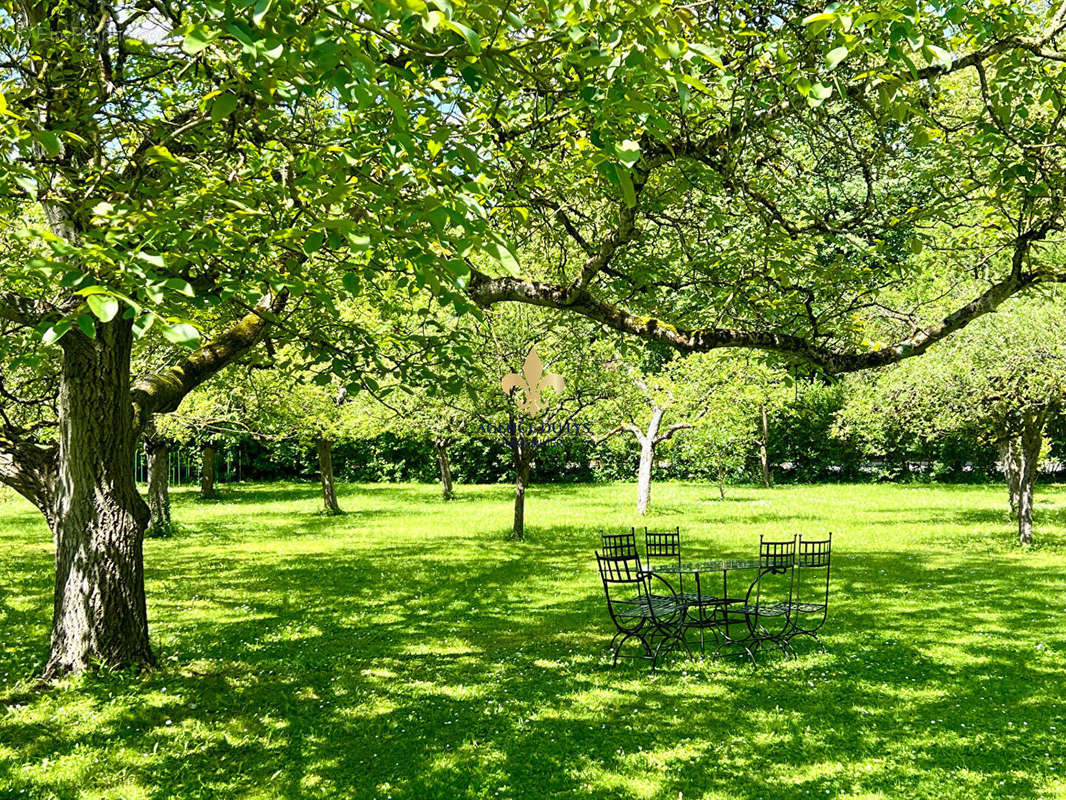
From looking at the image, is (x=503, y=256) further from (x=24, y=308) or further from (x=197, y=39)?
(x=24, y=308)

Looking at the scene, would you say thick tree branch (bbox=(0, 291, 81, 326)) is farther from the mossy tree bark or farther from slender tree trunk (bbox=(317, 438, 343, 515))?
the mossy tree bark

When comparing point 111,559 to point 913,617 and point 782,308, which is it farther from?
point 913,617

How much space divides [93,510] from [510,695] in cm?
398

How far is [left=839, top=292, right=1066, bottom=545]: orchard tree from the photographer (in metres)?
14.5

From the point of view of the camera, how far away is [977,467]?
34.5m

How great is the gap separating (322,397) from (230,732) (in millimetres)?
14773

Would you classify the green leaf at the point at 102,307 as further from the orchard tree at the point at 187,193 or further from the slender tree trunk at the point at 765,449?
the slender tree trunk at the point at 765,449

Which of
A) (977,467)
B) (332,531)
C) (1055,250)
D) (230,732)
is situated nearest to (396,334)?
(230,732)

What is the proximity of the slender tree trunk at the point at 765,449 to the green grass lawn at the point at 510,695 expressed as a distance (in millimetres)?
18751

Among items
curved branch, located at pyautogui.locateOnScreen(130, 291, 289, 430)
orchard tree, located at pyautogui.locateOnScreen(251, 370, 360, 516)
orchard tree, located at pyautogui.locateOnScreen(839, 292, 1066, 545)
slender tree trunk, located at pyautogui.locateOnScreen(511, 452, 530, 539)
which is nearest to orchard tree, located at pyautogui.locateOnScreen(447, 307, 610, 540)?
slender tree trunk, located at pyautogui.locateOnScreen(511, 452, 530, 539)

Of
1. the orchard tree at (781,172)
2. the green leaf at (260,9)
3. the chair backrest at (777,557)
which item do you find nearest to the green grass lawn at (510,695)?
the chair backrest at (777,557)

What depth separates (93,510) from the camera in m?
7.08

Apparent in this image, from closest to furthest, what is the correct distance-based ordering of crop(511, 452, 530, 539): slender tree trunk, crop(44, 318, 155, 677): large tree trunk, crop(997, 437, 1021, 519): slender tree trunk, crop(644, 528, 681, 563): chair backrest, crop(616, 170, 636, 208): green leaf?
crop(616, 170, 636, 208): green leaf → crop(44, 318, 155, 677): large tree trunk → crop(644, 528, 681, 563): chair backrest → crop(511, 452, 530, 539): slender tree trunk → crop(997, 437, 1021, 519): slender tree trunk

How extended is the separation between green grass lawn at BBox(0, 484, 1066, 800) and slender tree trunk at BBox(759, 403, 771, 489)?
18751 millimetres
